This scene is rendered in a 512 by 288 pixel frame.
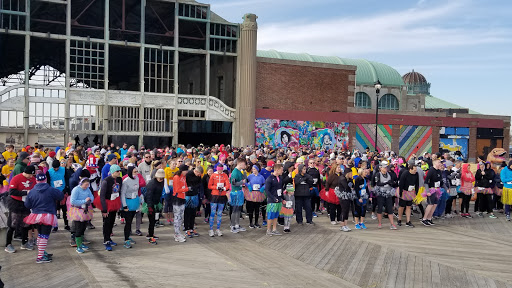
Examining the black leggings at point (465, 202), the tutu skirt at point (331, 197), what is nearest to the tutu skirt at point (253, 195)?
the tutu skirt at point (331, 197)

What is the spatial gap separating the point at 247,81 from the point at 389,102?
2472 centimetres

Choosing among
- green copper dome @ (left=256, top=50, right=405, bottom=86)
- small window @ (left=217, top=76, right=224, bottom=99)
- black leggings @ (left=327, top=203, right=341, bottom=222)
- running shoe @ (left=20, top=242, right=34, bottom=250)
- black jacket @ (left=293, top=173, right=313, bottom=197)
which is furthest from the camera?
green copper dome @ (left=256, top=50, right=405, bottom=86)

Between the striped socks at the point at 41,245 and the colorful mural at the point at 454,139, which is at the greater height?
the colorful mural at the point at 454,139

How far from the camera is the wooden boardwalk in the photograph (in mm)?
8938

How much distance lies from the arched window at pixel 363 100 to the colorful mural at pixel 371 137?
11.7m

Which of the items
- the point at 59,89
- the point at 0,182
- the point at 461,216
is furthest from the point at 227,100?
the point at 0,182

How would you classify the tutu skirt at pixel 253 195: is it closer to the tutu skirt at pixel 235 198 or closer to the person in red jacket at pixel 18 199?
the tutu skirt at pixel 235 198

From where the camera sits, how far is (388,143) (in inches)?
1593

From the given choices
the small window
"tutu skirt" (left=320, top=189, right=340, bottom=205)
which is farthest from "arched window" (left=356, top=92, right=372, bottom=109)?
"tutu skirt" (left=320, top=189, right=340, bottom=205)

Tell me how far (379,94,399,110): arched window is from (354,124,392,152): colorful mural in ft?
43.0

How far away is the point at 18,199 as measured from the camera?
34.7 feet

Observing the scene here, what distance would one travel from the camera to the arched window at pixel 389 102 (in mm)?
53188

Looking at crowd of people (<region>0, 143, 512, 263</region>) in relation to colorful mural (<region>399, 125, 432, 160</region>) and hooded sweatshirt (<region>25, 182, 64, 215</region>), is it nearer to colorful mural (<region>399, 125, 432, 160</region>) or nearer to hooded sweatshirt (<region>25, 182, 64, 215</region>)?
hooded sweatshirt (<region>25, 182, 64, 215</region>)

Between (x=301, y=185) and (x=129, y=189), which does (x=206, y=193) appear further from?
(x=129, y=189)
